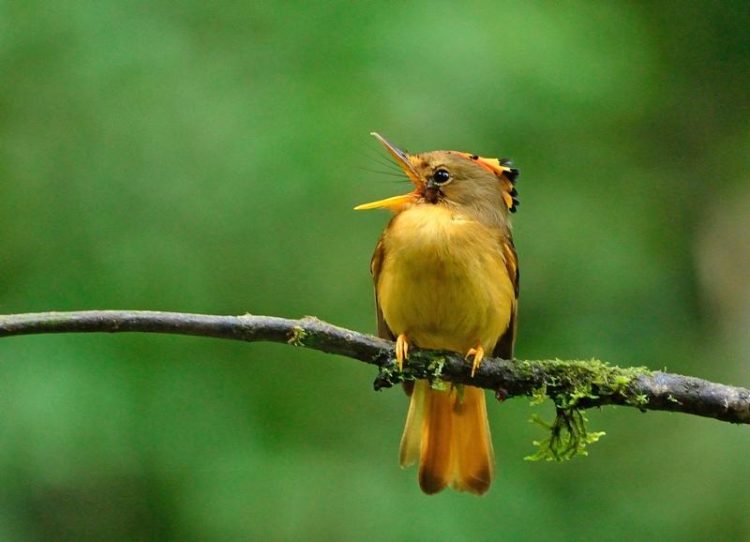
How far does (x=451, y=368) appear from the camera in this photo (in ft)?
12.9

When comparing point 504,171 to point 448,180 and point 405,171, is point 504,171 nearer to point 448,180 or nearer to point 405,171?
point 448,180

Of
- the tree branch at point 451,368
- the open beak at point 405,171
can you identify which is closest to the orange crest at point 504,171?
the open beak at point 405,171

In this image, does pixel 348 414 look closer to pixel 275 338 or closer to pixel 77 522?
pixel 77 522

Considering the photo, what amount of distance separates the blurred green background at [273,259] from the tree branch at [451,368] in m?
1.30

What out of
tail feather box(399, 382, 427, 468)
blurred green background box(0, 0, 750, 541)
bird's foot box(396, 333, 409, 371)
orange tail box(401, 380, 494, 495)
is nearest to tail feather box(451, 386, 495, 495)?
orange tail box(401, 380, 494, 495)

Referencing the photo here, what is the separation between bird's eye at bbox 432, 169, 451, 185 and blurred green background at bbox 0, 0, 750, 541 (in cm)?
59

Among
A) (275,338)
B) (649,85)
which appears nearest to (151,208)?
(275,338)

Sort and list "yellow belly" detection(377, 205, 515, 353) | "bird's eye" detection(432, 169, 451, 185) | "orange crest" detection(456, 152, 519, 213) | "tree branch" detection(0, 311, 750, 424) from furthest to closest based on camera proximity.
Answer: "orange crest" detection(456, 152, 519, 213), "bird's eye" detection(432, 169, 451, 185), "yellow belly" detection(377, 205, 515, 353), "tree branch" detection(0, 311, 750, 424)

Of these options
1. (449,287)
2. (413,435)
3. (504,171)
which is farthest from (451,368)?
(504,171)

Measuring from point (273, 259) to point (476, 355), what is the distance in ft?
5.00

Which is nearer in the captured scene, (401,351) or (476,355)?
(401,351)

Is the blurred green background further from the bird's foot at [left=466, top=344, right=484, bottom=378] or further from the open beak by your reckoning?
the bird's foot at [left=466, top=344, right=484, bottom=378]

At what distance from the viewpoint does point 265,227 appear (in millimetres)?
5301

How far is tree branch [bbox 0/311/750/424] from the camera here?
3.08 m
